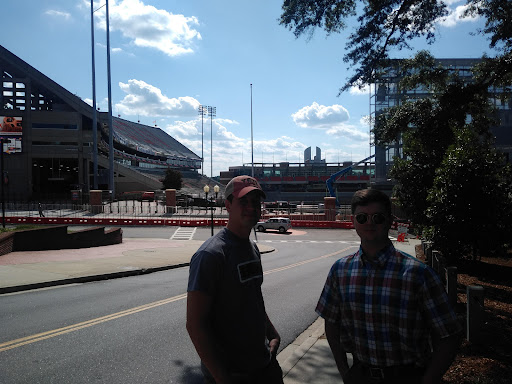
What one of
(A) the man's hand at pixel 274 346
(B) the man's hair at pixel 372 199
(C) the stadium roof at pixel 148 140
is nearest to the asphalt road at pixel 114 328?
(A) the man's hand at pixel 274 346

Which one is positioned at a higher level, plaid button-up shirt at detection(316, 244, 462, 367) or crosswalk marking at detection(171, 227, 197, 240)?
plaid button-up shirt at detection(316, 244, 462, 367)

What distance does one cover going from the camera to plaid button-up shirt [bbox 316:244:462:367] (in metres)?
2.52

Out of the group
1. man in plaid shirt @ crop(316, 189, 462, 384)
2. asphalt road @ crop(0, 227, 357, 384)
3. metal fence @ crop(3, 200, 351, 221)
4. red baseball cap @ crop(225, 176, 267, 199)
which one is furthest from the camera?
metal fence @ crop(3, 200, 351, 221)

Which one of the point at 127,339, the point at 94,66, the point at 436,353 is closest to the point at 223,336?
the point at 436,353

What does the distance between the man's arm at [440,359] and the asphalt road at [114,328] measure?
341cm

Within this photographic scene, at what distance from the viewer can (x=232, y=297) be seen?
258 cm

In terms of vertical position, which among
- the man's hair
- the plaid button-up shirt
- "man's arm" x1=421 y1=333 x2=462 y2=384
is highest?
the man's hair

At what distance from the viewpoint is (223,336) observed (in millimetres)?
2598

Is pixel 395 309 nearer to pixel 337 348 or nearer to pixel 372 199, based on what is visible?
pixel 337 348

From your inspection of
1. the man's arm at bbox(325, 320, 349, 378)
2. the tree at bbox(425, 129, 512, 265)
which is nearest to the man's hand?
the man's arm at bbox(325, 320, 349, 378)

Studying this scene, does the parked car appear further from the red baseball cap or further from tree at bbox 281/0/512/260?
the red baseball cap

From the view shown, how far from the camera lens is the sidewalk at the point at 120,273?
5.32 m

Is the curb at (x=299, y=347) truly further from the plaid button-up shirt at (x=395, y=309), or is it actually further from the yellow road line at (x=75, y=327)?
the yellow road line at (x=75, y=327)

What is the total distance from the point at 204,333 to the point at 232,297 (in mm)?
283
